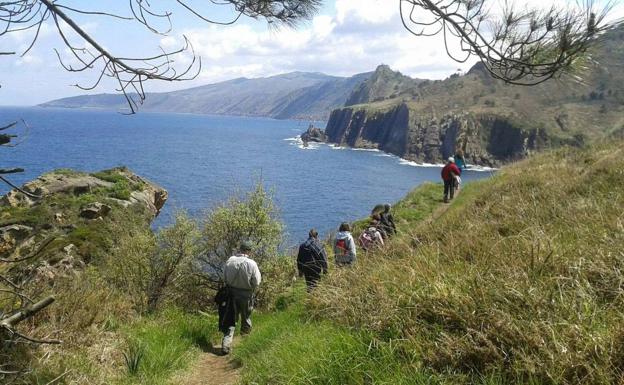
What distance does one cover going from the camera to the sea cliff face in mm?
121500

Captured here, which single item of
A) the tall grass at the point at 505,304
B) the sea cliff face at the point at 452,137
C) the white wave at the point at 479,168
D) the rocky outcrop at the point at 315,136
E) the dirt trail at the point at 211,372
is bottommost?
the rocky outcrop at the point at 315,136

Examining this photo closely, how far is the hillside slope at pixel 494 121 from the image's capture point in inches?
4732

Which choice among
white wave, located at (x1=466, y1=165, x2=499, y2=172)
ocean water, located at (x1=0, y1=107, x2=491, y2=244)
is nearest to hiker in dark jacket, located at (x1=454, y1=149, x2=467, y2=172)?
ocean water, located at (x1=0, y1=107, x2=491, y2=244)

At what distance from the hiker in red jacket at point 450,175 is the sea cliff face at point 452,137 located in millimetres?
86889

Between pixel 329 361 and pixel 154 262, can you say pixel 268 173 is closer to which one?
pixel 154 262

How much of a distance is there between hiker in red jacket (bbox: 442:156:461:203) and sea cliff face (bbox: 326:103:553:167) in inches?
3421

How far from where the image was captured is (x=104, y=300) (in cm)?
756

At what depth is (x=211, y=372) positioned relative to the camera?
23.2 ft

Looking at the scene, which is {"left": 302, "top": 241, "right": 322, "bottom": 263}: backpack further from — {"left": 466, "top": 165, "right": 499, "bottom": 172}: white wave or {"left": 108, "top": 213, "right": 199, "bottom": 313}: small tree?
{"left": 466, "top": 165, "right": 499, "bottom": 172}: white wave

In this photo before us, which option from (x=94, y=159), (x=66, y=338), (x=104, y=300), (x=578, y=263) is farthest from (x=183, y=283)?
(x=94, y=159)

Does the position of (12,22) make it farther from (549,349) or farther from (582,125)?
(582,125)

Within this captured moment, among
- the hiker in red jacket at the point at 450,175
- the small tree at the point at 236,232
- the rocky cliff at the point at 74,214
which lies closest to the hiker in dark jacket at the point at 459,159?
the hiker in red jacket at the point at 450,175

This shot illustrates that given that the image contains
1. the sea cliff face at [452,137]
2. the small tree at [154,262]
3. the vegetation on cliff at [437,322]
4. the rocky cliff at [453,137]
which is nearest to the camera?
the vegetation on cliff at [437,322]

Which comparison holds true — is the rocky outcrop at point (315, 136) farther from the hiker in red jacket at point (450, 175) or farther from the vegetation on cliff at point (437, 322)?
the vegetation on cliff at point (437, 322)
